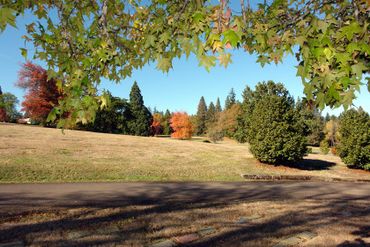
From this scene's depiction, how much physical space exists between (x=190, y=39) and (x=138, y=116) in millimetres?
58936

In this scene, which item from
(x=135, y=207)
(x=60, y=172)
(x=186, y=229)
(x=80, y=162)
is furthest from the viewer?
(x=80, y=162)

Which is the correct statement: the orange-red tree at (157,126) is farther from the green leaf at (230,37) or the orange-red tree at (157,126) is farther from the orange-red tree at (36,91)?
the green leaf at (230,37)

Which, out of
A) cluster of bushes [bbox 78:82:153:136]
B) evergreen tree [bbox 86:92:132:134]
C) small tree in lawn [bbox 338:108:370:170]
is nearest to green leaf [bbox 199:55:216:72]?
small tree in lawn [bbox 338:108:370:170]

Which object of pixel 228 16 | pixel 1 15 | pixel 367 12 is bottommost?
pixel 1 15

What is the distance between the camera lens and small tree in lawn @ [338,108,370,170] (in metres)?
22.8

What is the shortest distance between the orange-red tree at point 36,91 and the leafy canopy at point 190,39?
128 ft

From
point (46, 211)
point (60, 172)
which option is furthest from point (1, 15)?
point (60, 172)

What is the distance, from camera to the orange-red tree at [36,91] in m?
39.2

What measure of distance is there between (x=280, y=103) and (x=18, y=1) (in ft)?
72.1

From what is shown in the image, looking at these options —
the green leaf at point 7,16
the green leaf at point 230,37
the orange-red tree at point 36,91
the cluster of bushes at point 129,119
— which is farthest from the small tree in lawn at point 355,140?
the cluster of bushes at point 129,119

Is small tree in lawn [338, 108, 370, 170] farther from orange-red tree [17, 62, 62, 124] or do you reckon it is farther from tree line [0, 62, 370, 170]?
orange-red tree [17, 62, 62, 124]

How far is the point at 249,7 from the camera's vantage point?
3754 millimetres

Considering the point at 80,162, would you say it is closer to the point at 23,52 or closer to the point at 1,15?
the point at 23,52

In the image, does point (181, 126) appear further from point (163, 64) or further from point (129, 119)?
point (163, 64)
